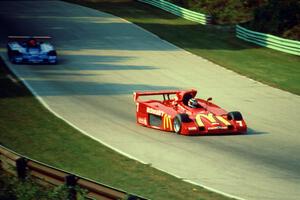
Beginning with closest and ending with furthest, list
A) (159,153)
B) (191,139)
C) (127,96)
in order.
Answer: (159,153), (191,139), (127,96)

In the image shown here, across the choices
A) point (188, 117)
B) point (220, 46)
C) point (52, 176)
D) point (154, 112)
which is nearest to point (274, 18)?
point (220, 46)

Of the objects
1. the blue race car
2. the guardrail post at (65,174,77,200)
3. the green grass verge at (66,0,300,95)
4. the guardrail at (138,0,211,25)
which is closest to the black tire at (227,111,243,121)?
the guardrail post at (65,174,77,200)

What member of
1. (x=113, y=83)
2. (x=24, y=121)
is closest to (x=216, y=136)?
(x=24, y=121)

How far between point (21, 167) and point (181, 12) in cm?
4043

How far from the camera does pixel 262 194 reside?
Result: 16234 mm

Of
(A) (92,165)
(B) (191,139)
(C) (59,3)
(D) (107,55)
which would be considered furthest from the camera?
(C) (59,3)

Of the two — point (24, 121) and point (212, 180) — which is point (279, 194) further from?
point (24, 121)

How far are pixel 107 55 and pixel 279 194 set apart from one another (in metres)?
24.8

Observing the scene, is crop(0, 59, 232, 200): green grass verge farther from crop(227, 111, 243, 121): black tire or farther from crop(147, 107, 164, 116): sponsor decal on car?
crop(227, 111, 243, 121): black tire

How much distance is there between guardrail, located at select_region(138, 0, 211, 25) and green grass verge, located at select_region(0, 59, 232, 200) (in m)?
26.5

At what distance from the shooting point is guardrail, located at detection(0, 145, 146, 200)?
45.7 feet

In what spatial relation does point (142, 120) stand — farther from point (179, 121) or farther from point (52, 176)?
point (52, 176)

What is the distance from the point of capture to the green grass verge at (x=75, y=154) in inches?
657

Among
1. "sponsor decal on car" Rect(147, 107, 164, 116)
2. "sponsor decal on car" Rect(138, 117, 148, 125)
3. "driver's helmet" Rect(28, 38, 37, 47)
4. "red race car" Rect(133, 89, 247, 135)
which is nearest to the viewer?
"red race car" Rect(133, 89, 247, 135)
